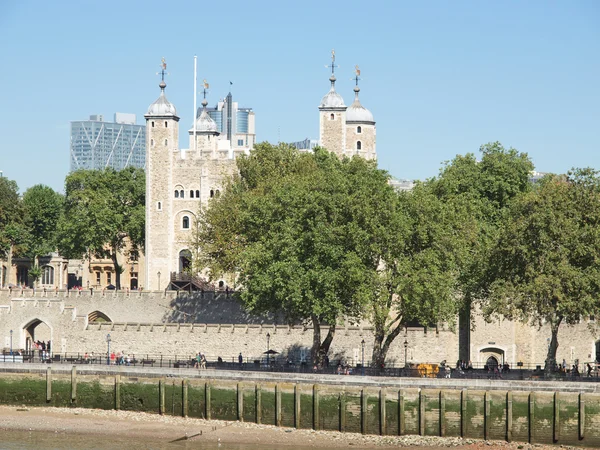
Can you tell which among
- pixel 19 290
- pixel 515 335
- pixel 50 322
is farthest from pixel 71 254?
pixel 515 335

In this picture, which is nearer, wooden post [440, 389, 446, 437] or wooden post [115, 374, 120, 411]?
wooden post [440, 389, 446, 437]

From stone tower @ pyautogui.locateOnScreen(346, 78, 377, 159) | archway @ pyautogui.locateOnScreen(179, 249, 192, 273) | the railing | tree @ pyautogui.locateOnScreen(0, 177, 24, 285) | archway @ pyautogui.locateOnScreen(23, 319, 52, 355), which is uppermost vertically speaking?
stone tower @ pyautogui.locateOnScreen(346, 78, 377, 159)

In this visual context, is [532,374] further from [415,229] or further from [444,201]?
[444,201]

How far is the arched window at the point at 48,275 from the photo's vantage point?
11456cm

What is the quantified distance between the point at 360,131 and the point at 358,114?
4.09ft

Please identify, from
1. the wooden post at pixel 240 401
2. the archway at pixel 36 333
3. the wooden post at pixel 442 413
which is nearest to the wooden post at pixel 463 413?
the wooden post at pixel 442 413

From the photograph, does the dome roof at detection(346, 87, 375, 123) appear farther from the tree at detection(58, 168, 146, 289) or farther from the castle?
the tree at detection(58, 168, 146, 289)

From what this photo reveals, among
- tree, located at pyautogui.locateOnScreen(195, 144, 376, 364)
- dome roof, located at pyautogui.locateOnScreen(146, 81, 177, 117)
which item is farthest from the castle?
tree, located at pyautogui.locateOnScreen(195, 144, 376, 364)

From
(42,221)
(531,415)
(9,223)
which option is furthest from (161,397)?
(42,221)

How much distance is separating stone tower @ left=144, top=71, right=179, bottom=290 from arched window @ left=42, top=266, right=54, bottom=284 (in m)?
24.6

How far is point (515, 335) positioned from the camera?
68.4m

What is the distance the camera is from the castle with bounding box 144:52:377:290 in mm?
92062

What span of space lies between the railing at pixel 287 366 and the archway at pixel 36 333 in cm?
575

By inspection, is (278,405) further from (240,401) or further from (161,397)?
(161,397)
